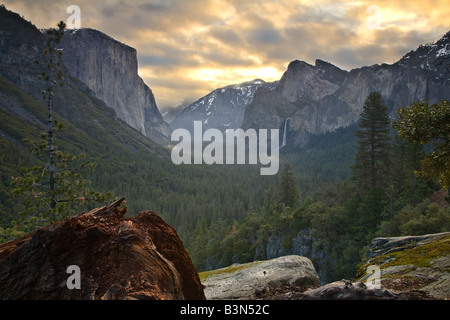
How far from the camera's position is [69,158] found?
16500 millimetres

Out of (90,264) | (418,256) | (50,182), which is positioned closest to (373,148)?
(418,256)

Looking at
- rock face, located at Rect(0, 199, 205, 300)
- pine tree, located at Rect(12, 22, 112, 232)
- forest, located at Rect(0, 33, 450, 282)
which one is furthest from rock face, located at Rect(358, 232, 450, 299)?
pine tree, located at Rect(12, 22, 112, 232)

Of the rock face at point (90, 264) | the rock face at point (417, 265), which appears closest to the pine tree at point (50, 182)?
the rock face at point (90, 264)

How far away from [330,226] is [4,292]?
39.5 metres

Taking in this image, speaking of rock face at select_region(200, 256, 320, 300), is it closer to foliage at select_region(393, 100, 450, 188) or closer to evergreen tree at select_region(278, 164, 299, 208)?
foliage at select_region(393, 100, 450, 188)

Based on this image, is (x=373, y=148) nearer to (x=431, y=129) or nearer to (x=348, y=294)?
(x=431, y=129)

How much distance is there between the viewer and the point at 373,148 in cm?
3756

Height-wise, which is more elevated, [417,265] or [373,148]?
[373,148]

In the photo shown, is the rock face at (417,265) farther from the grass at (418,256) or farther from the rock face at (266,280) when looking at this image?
the rock face at (266,280)

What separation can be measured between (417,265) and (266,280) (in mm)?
4632

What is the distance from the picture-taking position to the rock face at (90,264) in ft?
16.8

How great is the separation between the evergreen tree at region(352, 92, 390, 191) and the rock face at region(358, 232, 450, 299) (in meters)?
26.6
